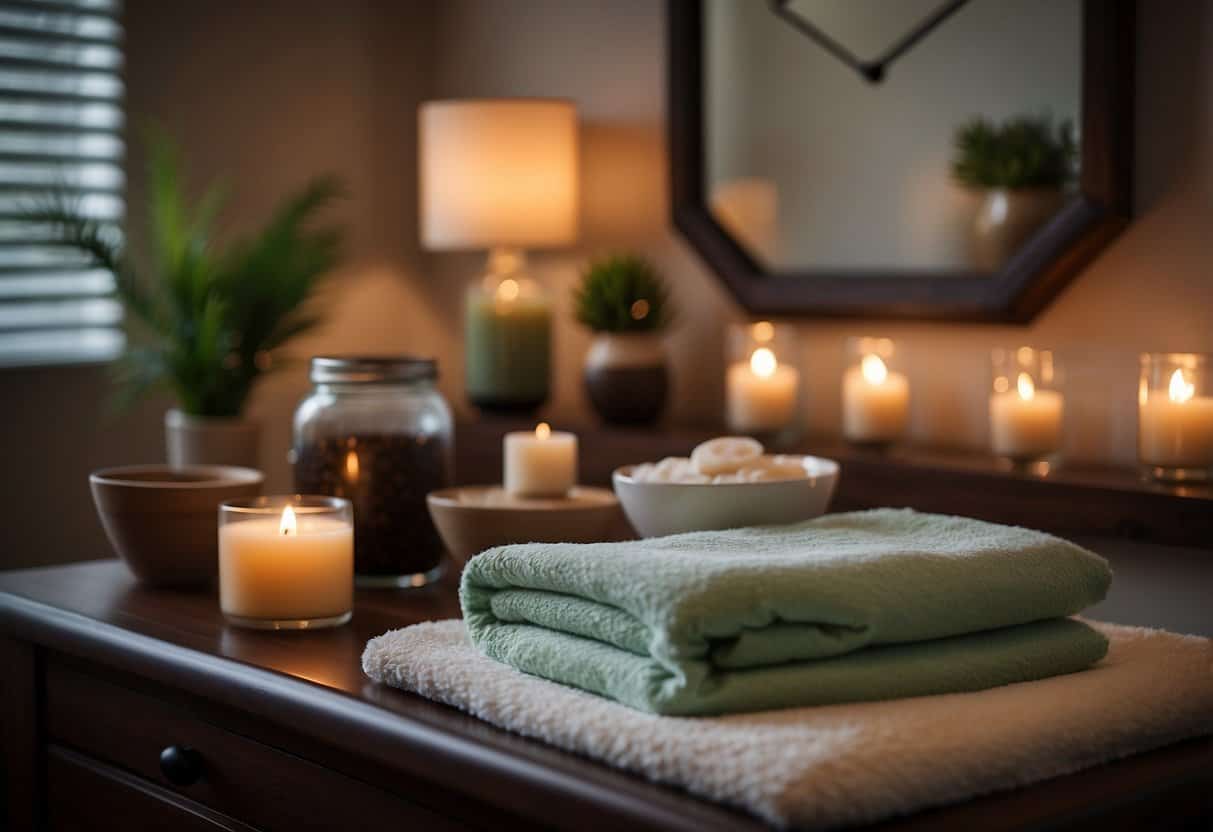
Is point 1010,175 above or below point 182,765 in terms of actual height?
above

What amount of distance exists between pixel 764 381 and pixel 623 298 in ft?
0.85

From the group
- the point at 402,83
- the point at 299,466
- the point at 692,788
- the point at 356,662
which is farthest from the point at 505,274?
the point at 692,788

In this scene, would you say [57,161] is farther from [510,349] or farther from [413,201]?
[510,349]

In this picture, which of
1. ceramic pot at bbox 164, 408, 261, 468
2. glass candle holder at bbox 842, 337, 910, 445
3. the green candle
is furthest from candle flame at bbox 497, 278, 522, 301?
glass candle holder at bbox 842, 337, 910, 445

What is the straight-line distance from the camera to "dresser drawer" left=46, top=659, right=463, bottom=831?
3.10 feet

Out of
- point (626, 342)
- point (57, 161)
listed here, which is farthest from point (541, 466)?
point (57, 161)

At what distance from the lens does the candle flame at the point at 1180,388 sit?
1375 mm

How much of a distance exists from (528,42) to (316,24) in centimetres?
43

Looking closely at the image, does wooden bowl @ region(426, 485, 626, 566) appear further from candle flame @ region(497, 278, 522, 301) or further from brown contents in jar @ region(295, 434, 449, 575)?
candle flame @ region(497, 278, 522, 301)

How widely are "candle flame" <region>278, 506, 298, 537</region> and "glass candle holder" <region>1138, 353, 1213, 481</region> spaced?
2.60 ft

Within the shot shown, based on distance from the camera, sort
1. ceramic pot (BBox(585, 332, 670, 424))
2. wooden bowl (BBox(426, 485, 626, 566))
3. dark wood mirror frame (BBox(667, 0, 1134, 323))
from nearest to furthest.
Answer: wooden bowl (BBox(426, 485, 626, 566))
dark wood mirror frame (BBox(667, 0, 1134, 323))
ceramic pot (BBox(585, 332, 670, 424))

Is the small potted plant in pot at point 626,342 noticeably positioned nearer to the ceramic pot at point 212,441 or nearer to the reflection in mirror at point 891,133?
the reflection in mirror at point 891,133

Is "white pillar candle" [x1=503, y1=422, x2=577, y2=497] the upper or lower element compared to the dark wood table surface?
upper

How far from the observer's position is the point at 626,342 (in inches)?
77.2
